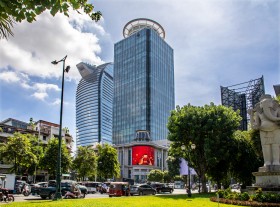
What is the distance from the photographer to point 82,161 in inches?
2499

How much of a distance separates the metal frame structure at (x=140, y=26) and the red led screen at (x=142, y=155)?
228ft

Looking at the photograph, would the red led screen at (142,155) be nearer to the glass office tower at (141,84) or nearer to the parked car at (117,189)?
the glass office tower at (141,84)

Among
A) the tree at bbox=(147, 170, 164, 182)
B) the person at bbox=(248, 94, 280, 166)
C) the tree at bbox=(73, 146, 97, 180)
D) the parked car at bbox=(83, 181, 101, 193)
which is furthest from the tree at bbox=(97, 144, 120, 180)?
the person at bbox=(248, 94, 280, 166)

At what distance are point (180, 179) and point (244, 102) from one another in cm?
4218

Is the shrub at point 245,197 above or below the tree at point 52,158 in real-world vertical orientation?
below

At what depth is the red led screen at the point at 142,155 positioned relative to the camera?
4377 inches

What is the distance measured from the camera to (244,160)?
33.4m

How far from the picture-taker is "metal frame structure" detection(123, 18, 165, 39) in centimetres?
15975

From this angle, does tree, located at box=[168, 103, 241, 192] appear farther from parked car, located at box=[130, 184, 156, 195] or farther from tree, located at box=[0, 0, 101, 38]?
tree, located at box=[0, 0, 101, 38]

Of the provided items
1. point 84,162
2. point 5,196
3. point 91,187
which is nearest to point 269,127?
point 5,196

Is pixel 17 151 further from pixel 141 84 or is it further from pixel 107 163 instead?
pixel 141 84

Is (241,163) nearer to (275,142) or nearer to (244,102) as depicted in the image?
(275,142)

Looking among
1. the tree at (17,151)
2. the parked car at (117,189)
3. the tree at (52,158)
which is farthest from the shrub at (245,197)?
the tree at (52,158)

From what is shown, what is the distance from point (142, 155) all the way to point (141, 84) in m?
42.6
